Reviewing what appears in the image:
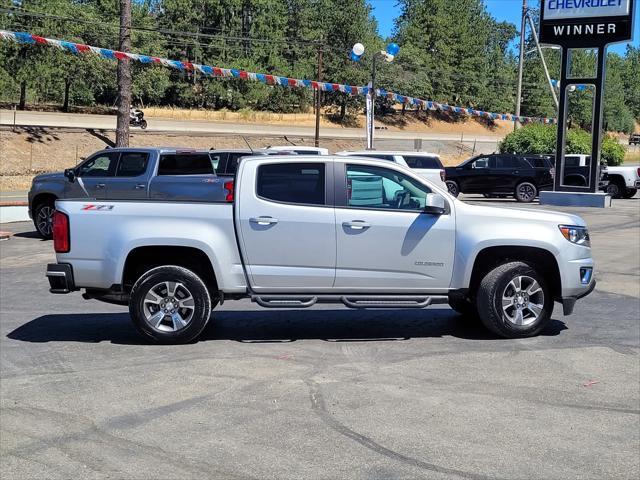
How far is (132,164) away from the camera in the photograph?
1589cm

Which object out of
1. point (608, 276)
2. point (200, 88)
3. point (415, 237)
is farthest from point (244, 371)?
point (200, 88)

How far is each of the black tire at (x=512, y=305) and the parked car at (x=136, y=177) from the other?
8.44 m

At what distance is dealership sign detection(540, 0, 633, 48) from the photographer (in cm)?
2228

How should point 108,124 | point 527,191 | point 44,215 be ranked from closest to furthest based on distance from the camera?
point 44,215 < point 527,191 < point 108,124

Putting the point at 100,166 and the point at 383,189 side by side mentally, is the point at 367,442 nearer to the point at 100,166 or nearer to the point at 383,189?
the point at 383,189

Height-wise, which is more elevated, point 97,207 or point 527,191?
point 97,207

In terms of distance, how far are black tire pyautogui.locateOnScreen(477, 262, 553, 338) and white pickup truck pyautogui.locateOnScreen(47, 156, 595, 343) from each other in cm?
1

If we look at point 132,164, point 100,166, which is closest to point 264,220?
point 132,164

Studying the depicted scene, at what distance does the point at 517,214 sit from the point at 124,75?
22.0 metres

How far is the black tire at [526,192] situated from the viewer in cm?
2767

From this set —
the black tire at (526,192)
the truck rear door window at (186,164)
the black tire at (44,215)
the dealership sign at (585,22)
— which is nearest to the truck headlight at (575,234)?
the truck rear door window at (186,164)

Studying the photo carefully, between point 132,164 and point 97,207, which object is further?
point 132,164

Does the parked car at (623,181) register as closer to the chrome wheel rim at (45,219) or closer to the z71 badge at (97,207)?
the chrome wheel rim at (45,219)

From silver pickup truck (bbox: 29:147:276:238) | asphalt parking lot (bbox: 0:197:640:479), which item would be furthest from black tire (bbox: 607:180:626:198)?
asphalt parking lot (bbox: 0:197:640:479)
